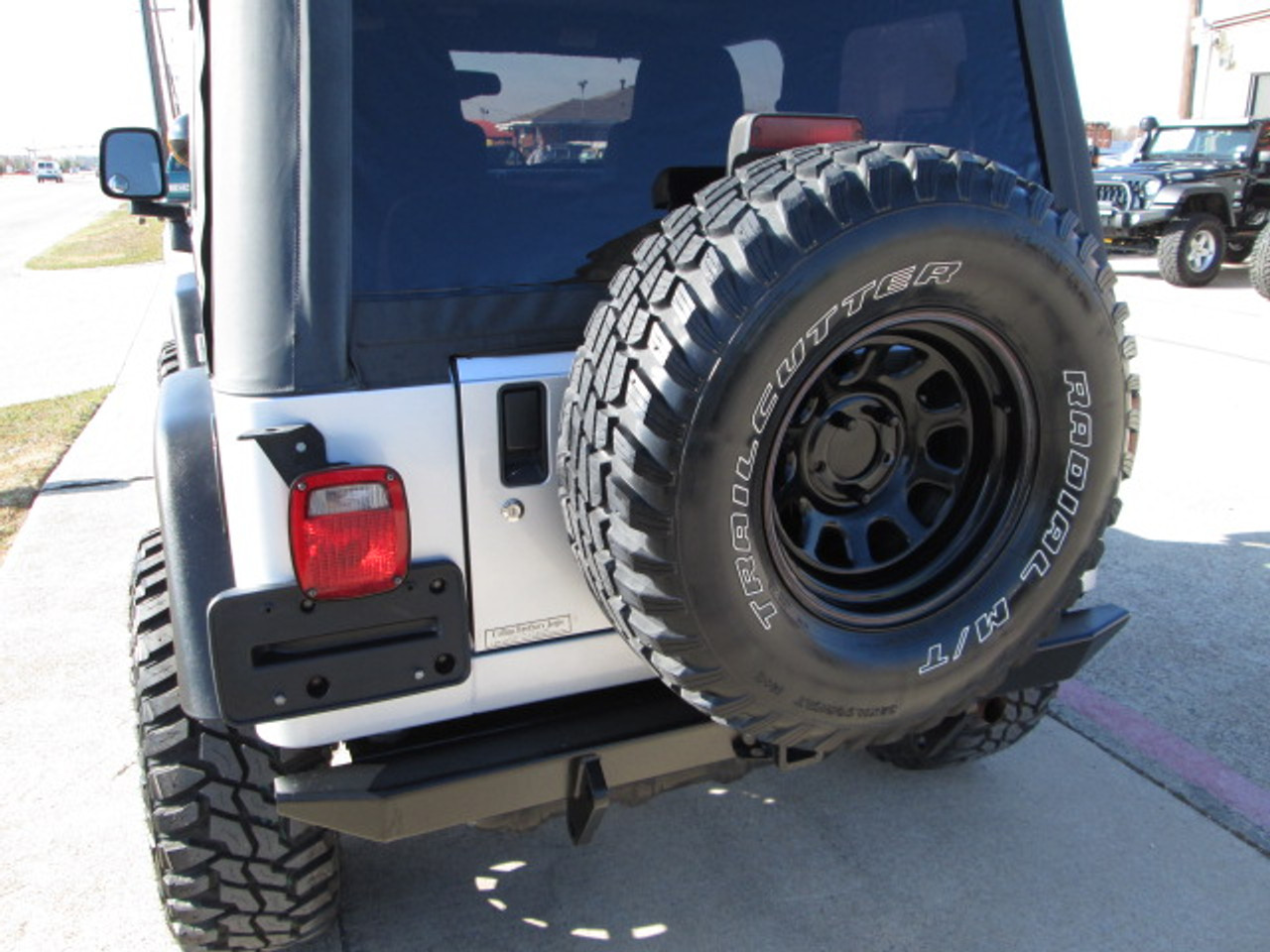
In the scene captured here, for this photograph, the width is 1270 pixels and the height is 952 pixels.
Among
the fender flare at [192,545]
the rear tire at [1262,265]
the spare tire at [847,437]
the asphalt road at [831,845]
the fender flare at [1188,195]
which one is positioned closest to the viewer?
the spare tire at [847,437]

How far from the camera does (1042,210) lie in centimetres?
178

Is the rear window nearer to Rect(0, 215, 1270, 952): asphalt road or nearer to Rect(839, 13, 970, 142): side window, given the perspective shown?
Rect(839, 13, 970, 142): side window

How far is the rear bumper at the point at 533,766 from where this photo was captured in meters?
1.85

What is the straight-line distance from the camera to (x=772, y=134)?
1.94 meters

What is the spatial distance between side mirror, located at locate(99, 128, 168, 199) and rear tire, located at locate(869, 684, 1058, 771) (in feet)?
9.80

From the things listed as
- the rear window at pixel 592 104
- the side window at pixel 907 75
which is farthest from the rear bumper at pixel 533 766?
the side window at pixel 907 75

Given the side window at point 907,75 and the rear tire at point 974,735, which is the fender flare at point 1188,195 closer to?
the rear tire at point 974,735

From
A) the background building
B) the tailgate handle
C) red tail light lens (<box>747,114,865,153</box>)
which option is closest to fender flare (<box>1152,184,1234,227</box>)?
red tail light lens (<box>747,114,865,153</box>)

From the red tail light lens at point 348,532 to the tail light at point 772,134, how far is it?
91 cm

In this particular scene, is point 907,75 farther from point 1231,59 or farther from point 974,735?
point 1231,59

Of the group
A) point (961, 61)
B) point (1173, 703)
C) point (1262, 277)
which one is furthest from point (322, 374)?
point (1262, 277)

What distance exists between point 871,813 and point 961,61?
2033mm

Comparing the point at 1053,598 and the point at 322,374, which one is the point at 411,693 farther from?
the point at 1053,598

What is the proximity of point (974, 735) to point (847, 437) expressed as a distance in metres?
1.38
